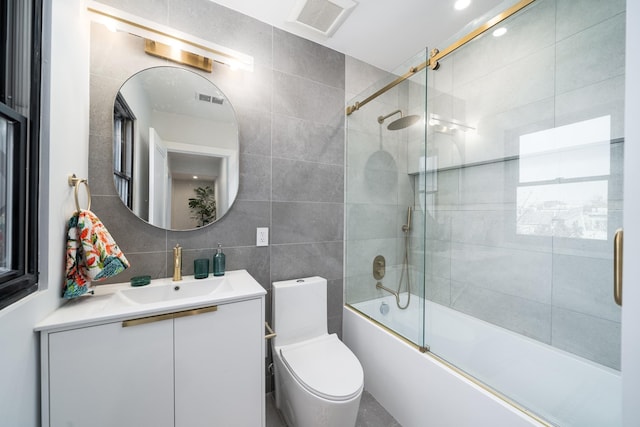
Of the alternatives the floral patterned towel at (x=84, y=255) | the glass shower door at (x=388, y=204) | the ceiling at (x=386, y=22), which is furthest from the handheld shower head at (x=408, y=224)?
the floral patterned towel at (x=84, y=255)

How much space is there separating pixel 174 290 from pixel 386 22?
210cm

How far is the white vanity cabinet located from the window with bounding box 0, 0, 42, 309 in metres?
0.25

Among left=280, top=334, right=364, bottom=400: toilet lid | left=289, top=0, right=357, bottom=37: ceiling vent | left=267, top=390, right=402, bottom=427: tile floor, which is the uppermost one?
left=289, top=0, right=357, bottom=37: ceiling vent

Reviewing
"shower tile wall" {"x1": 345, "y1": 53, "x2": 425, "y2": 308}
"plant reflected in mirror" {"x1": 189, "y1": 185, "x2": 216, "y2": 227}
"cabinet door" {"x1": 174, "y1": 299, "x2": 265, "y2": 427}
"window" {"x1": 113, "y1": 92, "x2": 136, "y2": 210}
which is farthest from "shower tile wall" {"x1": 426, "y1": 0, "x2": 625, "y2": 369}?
"window" {"x1": 113, "y1": 92, "x2": 136, "y2": 210}

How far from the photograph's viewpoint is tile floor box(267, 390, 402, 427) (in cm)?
144

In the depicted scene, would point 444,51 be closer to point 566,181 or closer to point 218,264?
point 566,181

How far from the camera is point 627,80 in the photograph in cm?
69

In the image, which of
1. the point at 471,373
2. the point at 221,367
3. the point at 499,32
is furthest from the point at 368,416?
the point at 499,32

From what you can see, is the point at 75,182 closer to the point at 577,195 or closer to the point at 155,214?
the point at 155,214

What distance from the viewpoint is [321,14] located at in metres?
1.53

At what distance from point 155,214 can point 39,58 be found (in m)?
0.74

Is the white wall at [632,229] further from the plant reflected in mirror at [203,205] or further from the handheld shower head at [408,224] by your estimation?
the plant reflected in mirror at [203,205]

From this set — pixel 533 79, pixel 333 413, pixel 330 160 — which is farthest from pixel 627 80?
pixel 333 413

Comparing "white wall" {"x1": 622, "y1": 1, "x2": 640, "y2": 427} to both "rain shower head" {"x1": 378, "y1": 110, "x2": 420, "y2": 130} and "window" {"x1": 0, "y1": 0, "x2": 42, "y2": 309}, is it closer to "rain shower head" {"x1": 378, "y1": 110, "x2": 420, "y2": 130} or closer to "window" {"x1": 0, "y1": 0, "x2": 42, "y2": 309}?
"rain shower head" {"x1": 378, "y1": 110, "x2": 420, "y2": 130}
